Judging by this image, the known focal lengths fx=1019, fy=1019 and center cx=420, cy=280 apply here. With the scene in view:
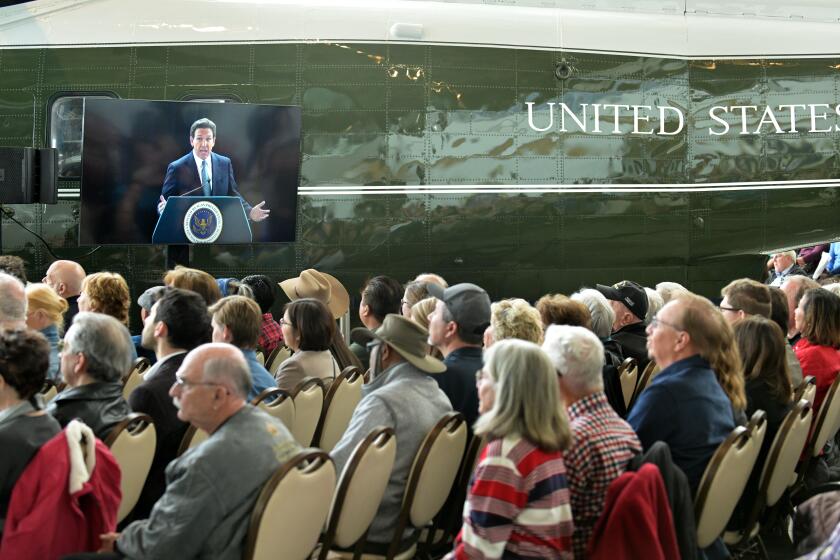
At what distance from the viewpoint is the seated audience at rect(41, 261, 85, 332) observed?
732 centimetres

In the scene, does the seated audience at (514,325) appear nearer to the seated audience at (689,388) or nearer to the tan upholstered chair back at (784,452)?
the seated audience at (689,388)

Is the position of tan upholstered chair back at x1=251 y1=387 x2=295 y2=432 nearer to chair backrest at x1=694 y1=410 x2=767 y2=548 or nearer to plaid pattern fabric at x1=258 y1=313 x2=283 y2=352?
chair backrest at x1=694 y1=410 x2=767 y2=548

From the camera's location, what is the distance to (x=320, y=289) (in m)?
8.20

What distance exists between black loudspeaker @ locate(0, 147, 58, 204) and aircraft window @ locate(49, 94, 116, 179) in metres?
0.25

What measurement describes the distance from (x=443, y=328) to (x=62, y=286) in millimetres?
3459

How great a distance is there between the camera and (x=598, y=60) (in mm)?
8969

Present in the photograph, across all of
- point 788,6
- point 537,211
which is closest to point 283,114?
point 537,211

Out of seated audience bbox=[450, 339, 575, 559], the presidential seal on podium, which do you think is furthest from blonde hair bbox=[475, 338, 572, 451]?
the presidential seal on podium

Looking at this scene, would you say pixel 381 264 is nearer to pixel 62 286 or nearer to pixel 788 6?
pixel 62 286

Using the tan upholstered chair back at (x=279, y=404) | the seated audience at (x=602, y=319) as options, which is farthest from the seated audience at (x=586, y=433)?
the seated audience at (x=602, y=319)

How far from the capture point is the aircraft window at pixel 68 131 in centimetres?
845

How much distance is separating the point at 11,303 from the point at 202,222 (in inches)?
133

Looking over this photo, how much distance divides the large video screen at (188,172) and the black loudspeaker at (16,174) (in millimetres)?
429

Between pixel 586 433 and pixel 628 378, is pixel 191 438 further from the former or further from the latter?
pixel 628 378
